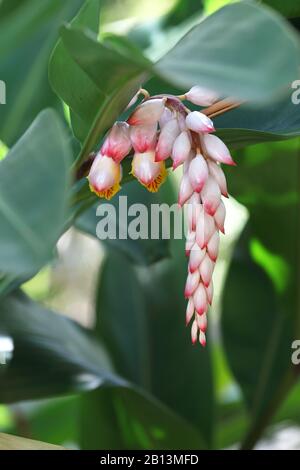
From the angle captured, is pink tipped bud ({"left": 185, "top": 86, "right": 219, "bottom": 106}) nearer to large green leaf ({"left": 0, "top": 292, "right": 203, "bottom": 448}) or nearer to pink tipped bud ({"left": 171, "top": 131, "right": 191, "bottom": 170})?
pink tipped bud ({"left": 171, "top": 131, "right": 191, "bottom": 170})

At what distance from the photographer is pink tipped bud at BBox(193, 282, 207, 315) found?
46 cm

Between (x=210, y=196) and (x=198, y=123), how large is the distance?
40 millimetres

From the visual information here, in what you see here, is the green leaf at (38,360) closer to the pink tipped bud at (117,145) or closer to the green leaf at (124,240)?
the green leaf at (124,240)

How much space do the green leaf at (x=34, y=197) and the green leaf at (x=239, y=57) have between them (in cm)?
6

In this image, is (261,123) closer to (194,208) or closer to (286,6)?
(286,6)

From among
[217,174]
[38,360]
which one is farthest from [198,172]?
[38,360]

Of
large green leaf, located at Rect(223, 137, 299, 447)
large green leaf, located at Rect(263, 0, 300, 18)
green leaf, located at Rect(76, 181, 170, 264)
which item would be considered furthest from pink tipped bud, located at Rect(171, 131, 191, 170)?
large green leaf, located at Rect(223, 137, 299, 447)

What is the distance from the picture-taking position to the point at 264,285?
3.42ft

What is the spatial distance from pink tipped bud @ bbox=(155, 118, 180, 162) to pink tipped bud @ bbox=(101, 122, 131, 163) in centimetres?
2

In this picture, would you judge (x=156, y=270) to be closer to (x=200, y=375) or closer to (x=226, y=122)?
(x=200, y=375)

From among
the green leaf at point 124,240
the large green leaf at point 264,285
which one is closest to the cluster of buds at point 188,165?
the green leaf at point 124,240

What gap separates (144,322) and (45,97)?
30cm

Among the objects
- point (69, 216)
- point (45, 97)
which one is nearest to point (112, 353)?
point (45, 97)

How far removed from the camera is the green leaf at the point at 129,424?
0.83 metres
